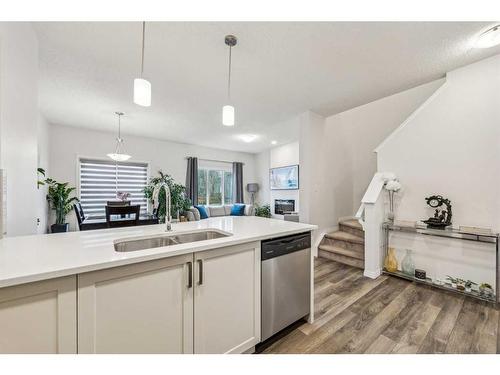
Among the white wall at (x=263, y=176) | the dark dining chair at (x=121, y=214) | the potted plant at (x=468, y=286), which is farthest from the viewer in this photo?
the white wall at (x=263, y=176)

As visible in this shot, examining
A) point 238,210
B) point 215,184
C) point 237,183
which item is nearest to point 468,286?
→ point 238,210

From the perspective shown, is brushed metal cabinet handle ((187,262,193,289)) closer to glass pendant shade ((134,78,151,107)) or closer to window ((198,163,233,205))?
glass pendant shade ((134,78,151,107))

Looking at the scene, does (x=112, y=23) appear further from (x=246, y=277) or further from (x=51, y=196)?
(x=51, y=196)

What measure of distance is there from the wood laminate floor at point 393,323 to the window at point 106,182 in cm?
478

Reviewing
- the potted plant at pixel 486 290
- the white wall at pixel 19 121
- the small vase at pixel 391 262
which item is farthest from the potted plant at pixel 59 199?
the potted plant at pixel 486 290

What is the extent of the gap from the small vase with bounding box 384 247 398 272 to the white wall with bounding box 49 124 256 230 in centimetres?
511

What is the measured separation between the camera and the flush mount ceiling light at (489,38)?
1701mm

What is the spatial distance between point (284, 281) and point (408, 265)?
211 centimetres

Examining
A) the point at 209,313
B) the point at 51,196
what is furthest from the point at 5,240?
the point at 51,196

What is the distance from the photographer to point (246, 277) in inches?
53.2

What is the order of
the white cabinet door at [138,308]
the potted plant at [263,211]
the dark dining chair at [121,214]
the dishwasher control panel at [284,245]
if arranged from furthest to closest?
the potted plant at [263,211], the dark dining chair at [121,214], the dishwasher control panel at [284,245], the white cabinet door at [138,308]

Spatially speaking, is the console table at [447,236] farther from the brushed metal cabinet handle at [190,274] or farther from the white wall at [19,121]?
the white wall at [19,121]

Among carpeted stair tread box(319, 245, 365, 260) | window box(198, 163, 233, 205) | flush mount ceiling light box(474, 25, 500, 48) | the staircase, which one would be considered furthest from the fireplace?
flush mount ceiling light box(474, 25, 500, 48)

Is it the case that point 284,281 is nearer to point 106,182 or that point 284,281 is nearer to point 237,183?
point 106,182
